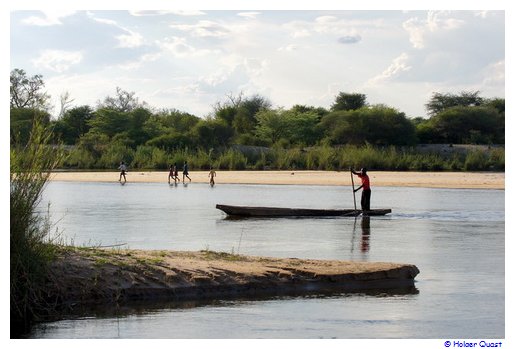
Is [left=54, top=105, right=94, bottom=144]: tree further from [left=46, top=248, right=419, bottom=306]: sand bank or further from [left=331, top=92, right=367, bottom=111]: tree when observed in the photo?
[left=46, top=248, right=419, bottom=306]: sand bank

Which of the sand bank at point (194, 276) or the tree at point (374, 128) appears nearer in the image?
the sand bank at point (194, 276)

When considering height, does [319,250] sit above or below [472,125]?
below

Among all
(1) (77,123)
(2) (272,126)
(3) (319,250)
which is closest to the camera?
(3) (319,250)

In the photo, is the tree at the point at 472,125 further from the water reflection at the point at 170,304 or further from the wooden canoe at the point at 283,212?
the water reflection at the point at 170,304

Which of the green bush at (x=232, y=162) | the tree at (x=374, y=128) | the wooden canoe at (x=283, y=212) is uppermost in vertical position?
the tree at (x=374, y=128)

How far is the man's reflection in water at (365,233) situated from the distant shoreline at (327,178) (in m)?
23.2

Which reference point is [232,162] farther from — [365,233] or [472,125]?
[365,233]

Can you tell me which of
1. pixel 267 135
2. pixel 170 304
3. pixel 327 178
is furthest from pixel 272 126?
pixel 170 304

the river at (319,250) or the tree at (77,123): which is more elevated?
the tree at (77,123)

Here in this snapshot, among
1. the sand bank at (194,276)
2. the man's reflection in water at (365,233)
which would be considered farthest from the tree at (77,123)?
the sand bank at (194,276)

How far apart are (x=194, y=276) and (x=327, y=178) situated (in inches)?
1856

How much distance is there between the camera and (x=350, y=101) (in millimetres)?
100688

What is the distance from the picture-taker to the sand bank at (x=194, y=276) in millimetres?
13773

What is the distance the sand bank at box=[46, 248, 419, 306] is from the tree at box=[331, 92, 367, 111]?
278 feet
